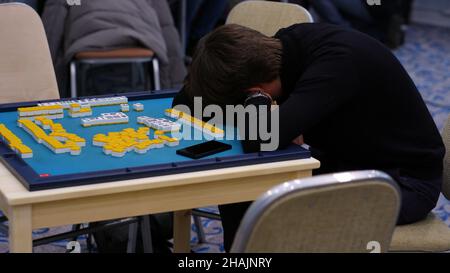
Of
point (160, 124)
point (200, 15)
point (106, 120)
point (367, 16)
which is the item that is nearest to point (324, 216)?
point (160, 124)

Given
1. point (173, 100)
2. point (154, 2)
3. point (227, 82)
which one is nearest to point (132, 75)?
point (154, 2)

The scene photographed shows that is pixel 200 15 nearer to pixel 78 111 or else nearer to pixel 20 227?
pixel 78 111

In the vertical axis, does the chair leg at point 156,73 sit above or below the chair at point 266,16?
below

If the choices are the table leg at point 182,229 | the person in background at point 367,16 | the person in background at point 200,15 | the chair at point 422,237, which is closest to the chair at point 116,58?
the person in background at point 200,15

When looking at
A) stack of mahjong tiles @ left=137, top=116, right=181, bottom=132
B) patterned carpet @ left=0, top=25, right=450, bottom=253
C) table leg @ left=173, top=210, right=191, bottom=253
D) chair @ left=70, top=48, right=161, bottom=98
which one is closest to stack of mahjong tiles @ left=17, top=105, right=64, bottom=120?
stack of mahjong tiles @ left=137, top=116, right=181, bottom=132

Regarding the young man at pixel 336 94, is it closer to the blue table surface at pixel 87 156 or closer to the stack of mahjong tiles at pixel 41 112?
the blue table surface at pixel 87 156

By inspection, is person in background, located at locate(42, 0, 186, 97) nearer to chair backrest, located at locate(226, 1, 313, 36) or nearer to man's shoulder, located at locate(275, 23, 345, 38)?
chair backrest, located at locate(226, 1, 313, 36)

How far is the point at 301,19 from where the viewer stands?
3004 millimetres

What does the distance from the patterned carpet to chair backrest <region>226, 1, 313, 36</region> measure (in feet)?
2.69

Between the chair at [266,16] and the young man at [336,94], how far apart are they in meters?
0.80

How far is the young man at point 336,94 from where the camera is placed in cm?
201

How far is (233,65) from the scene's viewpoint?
2.01 m
